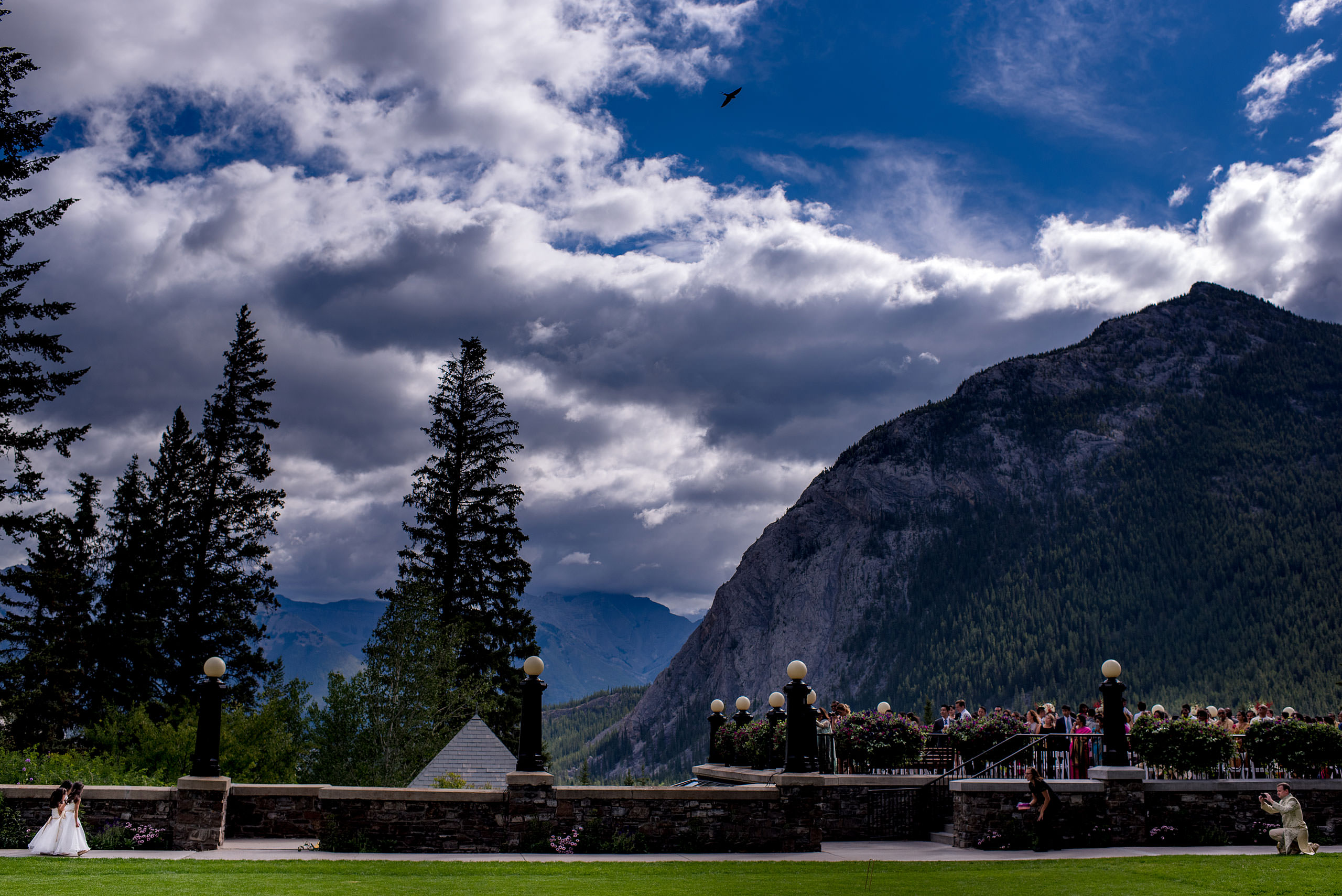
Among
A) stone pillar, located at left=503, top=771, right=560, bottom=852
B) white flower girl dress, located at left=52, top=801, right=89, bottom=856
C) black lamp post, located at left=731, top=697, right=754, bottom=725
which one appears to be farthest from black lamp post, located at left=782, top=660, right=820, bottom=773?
white flower girl dress, located at left=52, top=801, right=89, bottom=856

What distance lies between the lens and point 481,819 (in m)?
17.8

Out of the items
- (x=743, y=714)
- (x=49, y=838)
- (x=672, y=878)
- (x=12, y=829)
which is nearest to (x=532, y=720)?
(x=672, y=878)

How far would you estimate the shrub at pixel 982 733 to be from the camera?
21.5 meters

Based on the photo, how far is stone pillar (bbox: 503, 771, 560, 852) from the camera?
703 inches

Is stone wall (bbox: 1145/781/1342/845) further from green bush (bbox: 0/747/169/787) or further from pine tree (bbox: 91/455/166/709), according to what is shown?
pine tree (bbox: 91/455/166/709)

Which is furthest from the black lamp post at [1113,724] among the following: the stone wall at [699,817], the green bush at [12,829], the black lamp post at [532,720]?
the green bush at [12,829]

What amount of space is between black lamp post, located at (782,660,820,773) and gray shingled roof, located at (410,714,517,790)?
8121 mm

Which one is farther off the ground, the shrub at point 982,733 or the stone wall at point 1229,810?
the shrub at point 982,733

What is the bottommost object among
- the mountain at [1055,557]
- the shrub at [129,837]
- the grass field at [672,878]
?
the shrub at [129,837]

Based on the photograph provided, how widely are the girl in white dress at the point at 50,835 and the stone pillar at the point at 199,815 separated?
179cm

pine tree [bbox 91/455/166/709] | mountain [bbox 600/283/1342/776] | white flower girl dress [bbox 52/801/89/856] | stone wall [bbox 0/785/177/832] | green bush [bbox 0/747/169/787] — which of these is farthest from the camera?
mountain [bbox 600/283/1342/776]

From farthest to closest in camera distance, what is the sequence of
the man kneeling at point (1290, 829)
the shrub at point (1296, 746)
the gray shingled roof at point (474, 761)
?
the gray shingled roof at point (474, 761)
the shrub at point (1296, 746)
the man kneeling at point (1290, 829)

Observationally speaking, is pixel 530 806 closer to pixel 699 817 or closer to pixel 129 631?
pixel 699 817

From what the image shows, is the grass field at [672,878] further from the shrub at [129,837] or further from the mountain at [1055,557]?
the mountain at [1055,557]
